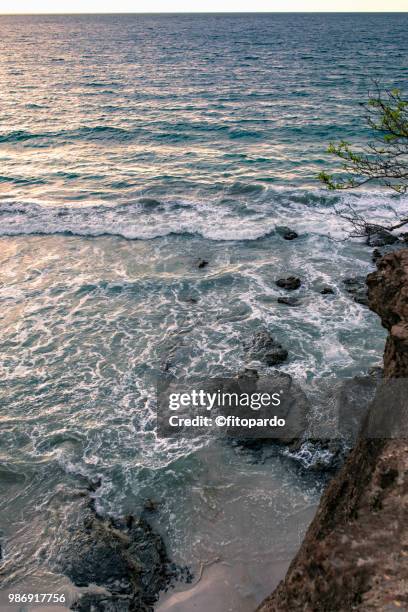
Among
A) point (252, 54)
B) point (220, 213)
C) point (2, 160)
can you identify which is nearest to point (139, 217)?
point (220, 213)

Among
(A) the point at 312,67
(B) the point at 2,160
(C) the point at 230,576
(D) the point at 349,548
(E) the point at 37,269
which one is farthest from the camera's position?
(A) the point at 312,67

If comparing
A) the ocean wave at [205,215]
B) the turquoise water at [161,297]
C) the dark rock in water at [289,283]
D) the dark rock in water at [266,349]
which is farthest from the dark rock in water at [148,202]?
the dark rock in water at [266,349]

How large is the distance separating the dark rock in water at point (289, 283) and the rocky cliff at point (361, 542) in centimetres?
1244

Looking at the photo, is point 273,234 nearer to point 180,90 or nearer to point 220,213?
point 220,213

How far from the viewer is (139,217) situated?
2625 centimetres

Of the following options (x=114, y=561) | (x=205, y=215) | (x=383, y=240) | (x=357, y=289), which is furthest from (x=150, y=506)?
(x=205, y=215)

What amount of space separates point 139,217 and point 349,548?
23148mm

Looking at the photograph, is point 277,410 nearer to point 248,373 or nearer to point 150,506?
point 248,373

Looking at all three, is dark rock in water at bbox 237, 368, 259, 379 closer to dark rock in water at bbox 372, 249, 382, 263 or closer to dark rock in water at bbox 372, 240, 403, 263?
dark rock in water at bbox 372, 249, 382, 263

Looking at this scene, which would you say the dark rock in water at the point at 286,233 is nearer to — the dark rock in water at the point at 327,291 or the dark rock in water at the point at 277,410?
the dark rock in water at the point at 327,291

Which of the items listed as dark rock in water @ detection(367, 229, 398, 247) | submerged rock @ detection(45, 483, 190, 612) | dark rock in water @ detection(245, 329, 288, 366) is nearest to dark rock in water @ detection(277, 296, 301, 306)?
dark rock in water @ detection(245, 329, 288, 366)

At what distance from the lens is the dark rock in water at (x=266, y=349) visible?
14820 mm

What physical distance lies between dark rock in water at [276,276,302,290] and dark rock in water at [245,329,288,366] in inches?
146

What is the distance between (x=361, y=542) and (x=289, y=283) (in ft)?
48.2
